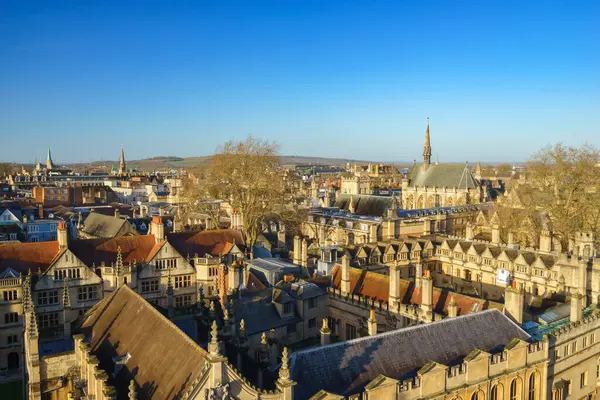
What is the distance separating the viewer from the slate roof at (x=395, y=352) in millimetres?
15805

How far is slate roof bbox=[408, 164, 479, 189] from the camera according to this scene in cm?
7500

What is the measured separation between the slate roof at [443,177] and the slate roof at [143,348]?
63290 millimetres

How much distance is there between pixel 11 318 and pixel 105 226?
19520mm

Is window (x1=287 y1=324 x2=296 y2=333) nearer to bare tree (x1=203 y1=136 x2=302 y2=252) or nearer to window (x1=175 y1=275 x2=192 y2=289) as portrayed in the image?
window (x1=175 y1=275 x2=192 y2=289)

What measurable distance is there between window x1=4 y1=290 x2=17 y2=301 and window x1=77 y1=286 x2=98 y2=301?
11.0ft

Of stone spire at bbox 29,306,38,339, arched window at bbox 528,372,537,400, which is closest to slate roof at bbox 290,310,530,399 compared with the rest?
arched window at bbox 528,372,537,400

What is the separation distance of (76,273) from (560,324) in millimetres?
26215

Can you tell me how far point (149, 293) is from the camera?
1280 inches

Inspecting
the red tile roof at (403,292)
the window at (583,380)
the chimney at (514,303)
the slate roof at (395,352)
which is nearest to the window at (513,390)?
the slate roof at (395,352)

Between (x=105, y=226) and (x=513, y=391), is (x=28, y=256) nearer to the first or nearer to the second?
(x=105, y=226)

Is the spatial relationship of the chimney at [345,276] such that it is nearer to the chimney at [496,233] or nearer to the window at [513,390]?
the window at [513,390]

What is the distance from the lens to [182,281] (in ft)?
111

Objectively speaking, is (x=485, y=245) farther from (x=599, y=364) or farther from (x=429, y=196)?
(x=429, y=196)

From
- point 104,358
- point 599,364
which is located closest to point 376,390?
point 104,358
